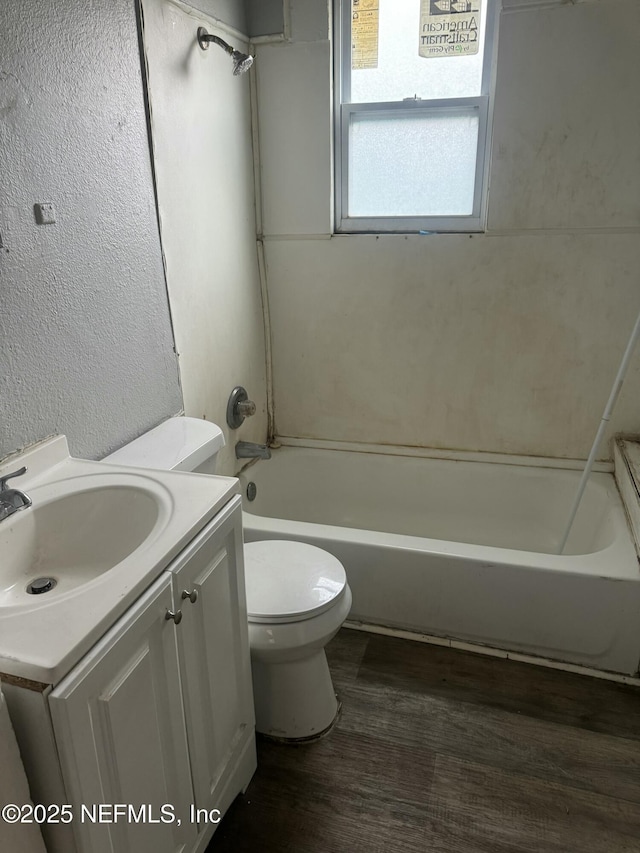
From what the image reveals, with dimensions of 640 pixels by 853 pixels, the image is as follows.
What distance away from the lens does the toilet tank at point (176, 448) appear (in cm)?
155

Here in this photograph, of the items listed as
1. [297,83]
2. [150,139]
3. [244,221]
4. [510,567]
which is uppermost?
[297,83]

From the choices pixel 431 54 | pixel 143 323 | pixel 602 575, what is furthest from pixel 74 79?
pixel 602 575

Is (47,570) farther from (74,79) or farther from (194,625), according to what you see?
(74,79)

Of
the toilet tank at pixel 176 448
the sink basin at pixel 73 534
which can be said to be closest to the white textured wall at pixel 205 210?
the toilet tank at pixel 176 448

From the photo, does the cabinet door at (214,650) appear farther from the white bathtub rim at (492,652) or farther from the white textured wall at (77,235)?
the white bathtub rim at (492,652)

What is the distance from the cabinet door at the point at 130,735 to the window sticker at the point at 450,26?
2180 millimetres

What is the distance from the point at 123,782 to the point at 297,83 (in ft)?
7.67

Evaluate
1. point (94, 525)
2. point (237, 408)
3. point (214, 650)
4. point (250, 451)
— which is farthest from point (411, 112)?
point (214, 650)

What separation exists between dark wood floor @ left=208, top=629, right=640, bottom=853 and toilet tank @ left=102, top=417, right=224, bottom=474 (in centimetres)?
80

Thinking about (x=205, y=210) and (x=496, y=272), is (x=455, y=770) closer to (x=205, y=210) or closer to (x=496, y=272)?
(x=496, y=272)

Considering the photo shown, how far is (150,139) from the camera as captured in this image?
1.69m

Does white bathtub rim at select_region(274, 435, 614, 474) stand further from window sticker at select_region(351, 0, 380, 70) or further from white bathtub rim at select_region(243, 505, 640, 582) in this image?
window sticker at select_region(351, 0, 380, 70)

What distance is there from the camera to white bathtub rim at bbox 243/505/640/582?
70.9 inches

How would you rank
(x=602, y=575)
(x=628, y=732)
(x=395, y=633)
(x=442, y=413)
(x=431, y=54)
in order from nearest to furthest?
(x=628, y=732) → (x=602, y=575) → (x=395, y=633) → (x=431, y=54) → (x=442, y=413)
